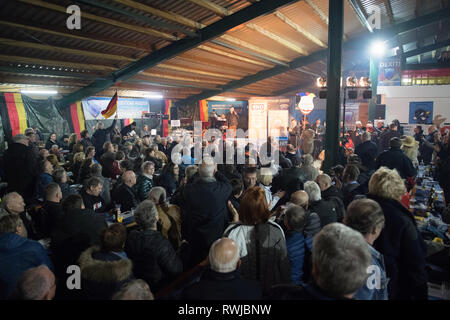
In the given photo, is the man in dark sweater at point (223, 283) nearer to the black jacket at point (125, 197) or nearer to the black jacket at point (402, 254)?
the black jacket at point (402, 254)

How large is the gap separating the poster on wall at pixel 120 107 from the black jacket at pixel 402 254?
11.1m

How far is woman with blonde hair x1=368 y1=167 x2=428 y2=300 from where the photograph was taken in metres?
1.84

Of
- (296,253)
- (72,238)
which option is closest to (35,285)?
(72,238)

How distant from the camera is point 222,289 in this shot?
1506mm

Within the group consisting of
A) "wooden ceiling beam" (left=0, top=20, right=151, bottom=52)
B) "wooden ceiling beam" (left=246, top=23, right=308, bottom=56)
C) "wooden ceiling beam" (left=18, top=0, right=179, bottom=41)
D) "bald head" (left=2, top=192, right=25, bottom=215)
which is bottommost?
"bald head" (left=2, top=192, right=25, bottom=215)

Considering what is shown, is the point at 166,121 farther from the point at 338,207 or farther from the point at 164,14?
the point at 338,207

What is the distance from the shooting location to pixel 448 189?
4527mm

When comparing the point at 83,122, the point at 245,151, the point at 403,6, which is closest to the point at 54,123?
the point at 83,122

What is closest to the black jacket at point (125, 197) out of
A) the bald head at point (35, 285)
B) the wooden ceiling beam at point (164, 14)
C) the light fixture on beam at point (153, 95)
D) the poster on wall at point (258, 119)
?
the bald head at point (35, 285)

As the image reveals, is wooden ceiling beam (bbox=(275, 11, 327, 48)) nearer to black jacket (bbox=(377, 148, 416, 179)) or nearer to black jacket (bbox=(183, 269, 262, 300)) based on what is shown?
black jacket (bbox=(377, 148, 416, 179))

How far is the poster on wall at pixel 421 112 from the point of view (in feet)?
49.2

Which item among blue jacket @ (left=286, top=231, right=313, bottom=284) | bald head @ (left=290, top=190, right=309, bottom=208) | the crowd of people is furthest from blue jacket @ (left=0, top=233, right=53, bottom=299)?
bald head @ (left=290, top=190, right=309, bottom=208)

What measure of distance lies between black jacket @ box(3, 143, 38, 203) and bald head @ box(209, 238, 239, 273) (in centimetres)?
428

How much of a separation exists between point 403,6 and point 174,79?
7.77 metres
